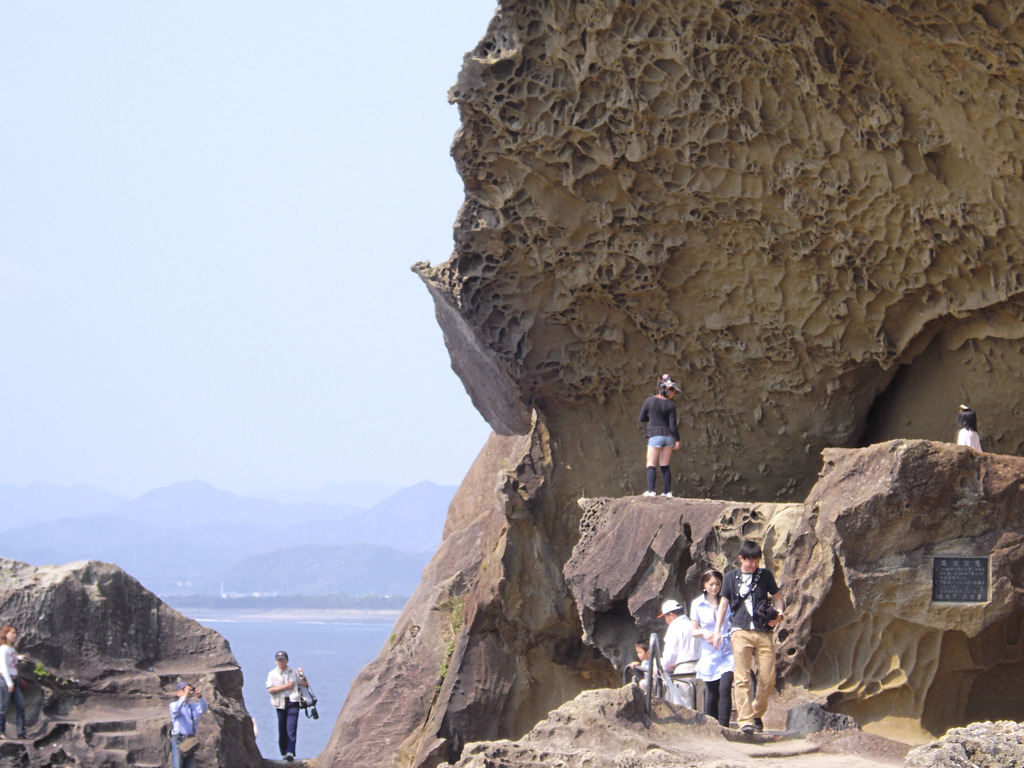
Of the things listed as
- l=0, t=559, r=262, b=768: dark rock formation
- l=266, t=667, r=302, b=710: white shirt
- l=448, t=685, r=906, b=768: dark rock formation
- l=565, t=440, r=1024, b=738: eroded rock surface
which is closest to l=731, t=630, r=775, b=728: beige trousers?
l=448, t=685, r=906, b=768: dark rock formation

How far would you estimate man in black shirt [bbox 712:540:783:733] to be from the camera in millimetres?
6875

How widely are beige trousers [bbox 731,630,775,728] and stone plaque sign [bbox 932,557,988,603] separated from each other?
1708 millimetres

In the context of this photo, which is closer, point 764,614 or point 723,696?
point 764,614

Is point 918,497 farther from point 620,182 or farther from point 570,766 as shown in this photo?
point 620,182

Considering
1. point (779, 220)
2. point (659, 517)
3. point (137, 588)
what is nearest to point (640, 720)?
point (659, 517)

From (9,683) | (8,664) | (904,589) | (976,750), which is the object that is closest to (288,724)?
(9,683)

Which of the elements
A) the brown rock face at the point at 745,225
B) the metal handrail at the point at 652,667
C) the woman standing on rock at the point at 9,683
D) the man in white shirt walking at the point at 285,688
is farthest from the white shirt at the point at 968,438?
the woman standing on rock at the point at 9,683

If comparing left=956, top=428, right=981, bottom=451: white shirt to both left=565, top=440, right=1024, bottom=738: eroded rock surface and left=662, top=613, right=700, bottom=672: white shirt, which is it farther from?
left=662, top=613, right=700, bottom=672: white shirt

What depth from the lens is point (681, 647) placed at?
24.4ft

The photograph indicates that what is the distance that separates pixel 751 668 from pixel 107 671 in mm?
9681

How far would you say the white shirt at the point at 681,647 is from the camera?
7.42 metres

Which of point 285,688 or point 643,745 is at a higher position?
point 643,745

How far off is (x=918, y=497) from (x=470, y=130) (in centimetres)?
582

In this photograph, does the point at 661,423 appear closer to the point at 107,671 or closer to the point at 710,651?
the point at 710,651
